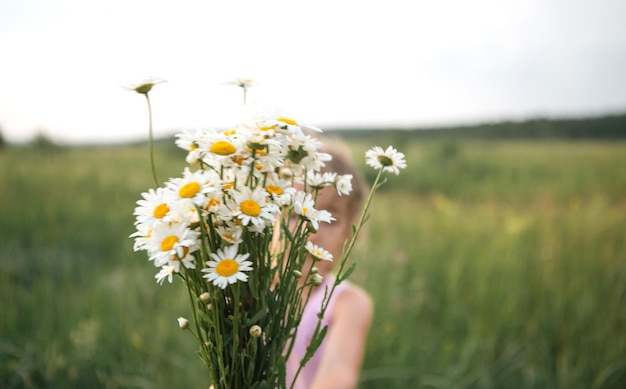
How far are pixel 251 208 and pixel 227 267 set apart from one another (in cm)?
7

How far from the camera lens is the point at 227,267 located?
1.51ft

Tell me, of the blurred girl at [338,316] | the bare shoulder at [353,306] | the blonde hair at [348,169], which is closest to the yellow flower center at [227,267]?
the blurred girl at [338,316]

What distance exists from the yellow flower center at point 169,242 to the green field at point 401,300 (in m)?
1.69

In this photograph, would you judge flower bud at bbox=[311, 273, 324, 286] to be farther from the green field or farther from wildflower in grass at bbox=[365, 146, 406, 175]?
the green field

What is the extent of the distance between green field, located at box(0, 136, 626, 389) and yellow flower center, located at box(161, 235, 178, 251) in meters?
1.69

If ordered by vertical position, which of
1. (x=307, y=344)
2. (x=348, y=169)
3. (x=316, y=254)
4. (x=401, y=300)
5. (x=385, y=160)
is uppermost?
(x=385, y=160)

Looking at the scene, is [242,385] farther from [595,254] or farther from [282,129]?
[595,254]

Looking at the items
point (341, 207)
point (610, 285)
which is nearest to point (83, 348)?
point (341, 207)

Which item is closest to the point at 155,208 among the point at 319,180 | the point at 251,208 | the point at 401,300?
the point at 251,208

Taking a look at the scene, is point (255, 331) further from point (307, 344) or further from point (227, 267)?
point (307, 344)

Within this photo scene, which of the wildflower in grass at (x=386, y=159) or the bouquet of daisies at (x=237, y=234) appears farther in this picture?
the wildflower in grass at (x=386, y=159)

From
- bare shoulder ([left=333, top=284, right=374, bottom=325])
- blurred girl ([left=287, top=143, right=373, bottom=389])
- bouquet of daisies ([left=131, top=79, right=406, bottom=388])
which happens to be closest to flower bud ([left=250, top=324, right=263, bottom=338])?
bouquet of daisies ([left=131, top=79, right=406, bottom=388])

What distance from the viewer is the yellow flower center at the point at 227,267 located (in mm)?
456

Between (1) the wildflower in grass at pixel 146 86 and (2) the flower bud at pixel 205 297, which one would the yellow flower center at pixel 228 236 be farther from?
(1) the wildflower in grass at pixel 146 86
